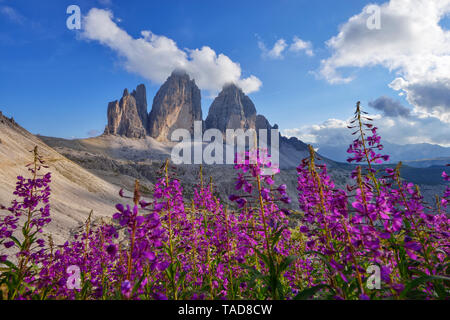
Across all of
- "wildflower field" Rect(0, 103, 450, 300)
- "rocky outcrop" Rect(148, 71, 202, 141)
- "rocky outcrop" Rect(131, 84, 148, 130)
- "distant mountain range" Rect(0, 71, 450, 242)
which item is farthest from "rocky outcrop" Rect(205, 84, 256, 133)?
"wildflower field" Rect(0, 103, 450, 300)

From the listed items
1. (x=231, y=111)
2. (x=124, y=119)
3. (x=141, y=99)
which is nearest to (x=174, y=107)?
(x=141, y=99)

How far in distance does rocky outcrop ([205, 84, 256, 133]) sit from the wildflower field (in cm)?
16526

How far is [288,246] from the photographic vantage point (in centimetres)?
666

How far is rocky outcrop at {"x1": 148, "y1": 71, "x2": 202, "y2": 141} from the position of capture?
5748 inches

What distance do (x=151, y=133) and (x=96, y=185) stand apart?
363 ft

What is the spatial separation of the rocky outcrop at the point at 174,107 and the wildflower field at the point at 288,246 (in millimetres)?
142600

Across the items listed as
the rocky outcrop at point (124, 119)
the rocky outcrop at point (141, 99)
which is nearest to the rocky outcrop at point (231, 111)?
the rocky outcrop at point (141, 99)

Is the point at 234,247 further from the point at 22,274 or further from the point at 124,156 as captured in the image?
the point at 124,156

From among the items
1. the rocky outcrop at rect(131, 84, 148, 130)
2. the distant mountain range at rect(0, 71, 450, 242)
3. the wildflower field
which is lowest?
the wildflower field

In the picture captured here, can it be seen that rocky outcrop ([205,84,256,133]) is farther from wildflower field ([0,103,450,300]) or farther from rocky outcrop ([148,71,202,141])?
wildflower field ([0,103,450,300])
